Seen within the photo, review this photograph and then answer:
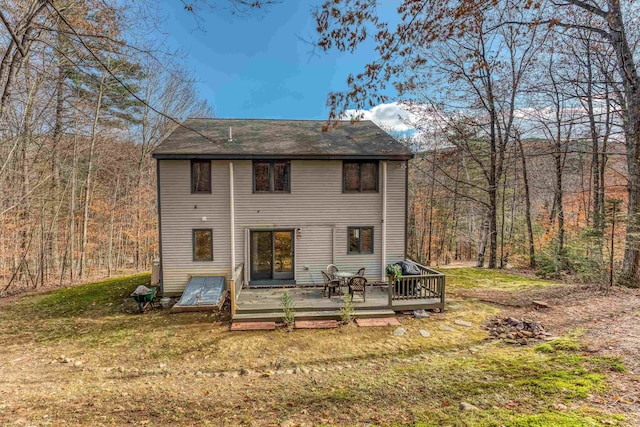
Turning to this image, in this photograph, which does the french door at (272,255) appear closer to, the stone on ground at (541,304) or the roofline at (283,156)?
the roofline at (283,156)

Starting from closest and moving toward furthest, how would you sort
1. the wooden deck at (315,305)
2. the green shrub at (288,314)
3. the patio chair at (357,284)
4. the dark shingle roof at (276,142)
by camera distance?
the green shrub at (288,314)
the wooden deck at (315,305)
the patio chair at (357,284)
the dark shingle roof at (276,142)

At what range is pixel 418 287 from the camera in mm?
8766

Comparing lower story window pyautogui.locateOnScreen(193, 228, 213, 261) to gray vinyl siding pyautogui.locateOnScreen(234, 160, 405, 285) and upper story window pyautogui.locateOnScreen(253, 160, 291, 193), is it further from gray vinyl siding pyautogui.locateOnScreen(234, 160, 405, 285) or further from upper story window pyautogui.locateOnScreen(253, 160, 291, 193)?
upper story window pyautogui.locateOnScreen(253, 160, 291, 193)

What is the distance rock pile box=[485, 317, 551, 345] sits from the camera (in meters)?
6.09

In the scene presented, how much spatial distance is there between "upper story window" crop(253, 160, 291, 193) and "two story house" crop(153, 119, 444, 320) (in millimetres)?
34

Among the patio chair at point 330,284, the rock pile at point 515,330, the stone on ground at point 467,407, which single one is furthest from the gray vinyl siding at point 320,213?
the stone on ground at point 467,407

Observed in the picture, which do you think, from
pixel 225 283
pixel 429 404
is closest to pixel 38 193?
pixel 225 283

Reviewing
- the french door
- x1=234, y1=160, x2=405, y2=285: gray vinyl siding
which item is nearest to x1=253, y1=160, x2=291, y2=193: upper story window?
x1=234, y1=160, x2=405, y2=285: gray vinyl siding

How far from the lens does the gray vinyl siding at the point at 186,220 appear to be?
938 cm

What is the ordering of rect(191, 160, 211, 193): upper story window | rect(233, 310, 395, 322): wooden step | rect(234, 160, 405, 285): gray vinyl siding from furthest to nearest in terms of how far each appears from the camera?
rect(234, 160, 405, 285): gray vinyl siding
rect(191, 160, 211, 193): upper story window
rect(233, 310, 395, 322): wooden step

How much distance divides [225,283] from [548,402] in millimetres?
8415

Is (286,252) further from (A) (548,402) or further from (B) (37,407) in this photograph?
(A) (548,402)

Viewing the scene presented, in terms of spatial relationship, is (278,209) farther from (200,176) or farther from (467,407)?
(467,407)

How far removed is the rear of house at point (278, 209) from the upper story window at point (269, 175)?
3 cm
